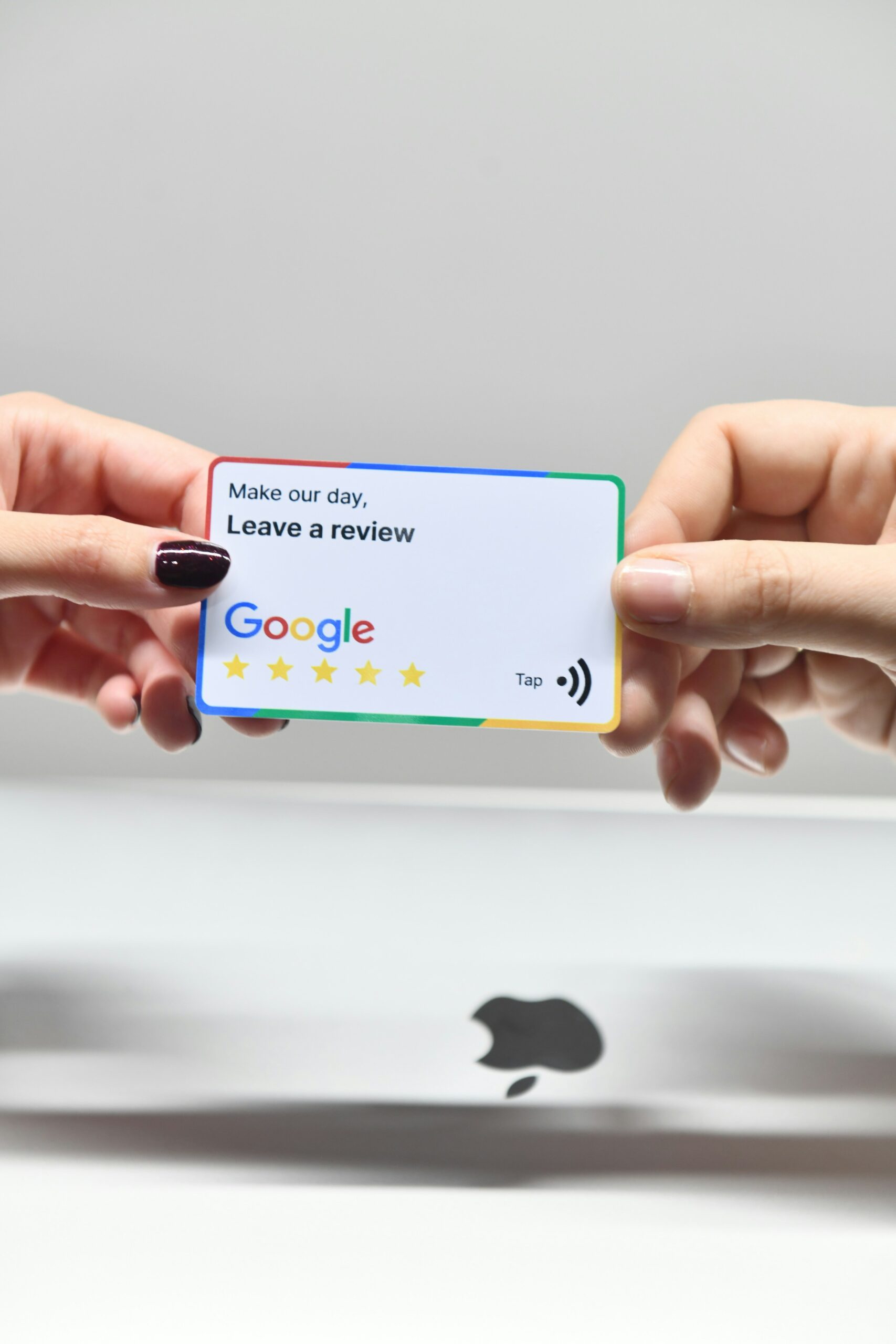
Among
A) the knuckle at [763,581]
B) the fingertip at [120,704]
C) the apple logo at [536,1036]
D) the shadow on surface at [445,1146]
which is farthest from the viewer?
the fingertip at [120,704]

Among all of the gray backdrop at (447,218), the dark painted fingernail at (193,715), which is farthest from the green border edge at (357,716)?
the gray backdrop at (447,218)

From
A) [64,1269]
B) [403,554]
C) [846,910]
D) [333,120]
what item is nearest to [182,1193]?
[64,1269]

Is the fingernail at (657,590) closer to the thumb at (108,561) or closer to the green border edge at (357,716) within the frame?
the green border edge at (357,716)

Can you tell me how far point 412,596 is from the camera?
56cm

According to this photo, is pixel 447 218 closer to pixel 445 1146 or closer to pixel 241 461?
pixel 241 461

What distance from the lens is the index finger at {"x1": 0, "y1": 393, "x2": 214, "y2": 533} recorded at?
80 cm

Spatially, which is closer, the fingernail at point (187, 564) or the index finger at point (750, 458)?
the fingernail at point (187, 564)

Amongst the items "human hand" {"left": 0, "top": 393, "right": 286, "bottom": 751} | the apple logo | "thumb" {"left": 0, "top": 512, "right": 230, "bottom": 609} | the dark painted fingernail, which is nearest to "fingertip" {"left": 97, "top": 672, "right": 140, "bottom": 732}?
"human hand" {"left": 0, "top": 393, "right": 286, "bottom": 751}

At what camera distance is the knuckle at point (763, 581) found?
1.73 ft

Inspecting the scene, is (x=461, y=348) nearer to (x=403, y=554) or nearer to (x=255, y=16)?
(x=255, y=16)

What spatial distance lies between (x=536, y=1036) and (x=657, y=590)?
0.47m

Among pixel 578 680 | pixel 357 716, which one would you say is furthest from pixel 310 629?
pixel 578 680

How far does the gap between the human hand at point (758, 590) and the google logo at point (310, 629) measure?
0.17 metres

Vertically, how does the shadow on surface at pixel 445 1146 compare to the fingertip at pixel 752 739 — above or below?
below
